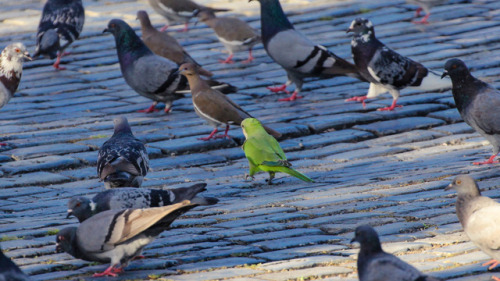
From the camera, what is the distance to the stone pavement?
5.32 meters

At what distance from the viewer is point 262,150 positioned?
24.1 feet

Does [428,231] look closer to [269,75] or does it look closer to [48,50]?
[269,75]

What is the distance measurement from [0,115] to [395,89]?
4111 mm

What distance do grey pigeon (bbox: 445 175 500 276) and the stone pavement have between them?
6.1 inches

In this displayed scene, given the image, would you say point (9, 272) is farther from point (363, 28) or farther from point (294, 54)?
point (363, 28)

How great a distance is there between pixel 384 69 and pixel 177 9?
3940 millimetres

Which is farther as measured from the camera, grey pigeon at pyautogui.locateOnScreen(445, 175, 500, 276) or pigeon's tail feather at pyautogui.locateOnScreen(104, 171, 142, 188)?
pigeon's tail feather at pyautogui.locateOnScreen(104, 171, 142, 188)

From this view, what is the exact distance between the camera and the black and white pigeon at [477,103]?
25.0ft

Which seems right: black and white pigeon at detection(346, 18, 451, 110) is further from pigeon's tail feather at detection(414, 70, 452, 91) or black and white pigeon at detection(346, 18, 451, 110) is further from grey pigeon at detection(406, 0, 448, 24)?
grey pigeon at detection(406, 0, 448, 24)

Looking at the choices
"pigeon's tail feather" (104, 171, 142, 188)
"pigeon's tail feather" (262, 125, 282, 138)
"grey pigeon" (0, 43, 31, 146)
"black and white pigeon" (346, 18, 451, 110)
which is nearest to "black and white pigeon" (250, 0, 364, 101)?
"black and white pigeon" (346, 18, 451, 110)

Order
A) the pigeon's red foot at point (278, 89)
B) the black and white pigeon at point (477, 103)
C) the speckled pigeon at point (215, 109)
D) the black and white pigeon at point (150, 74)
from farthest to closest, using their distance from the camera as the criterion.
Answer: the pigeon's red foot at point (278, 89), the black and white pigeon at point (150, 74), the speckled pigeon at point (215, 109), the black and white pigeon at point (477, 103)

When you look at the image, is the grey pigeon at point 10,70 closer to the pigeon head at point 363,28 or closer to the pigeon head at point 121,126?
the pigeon head at point 121,126

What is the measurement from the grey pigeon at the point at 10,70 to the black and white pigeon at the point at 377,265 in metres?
5.61

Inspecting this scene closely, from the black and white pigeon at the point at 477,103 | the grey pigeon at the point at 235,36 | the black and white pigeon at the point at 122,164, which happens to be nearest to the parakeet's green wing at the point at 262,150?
the black and white pigeon at the point at 122,164
